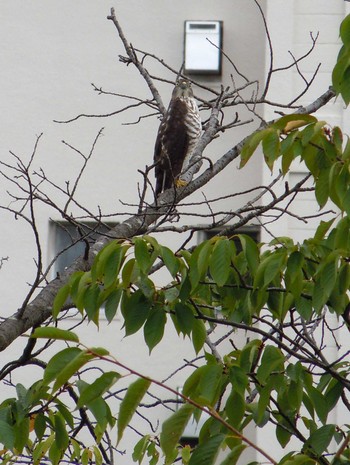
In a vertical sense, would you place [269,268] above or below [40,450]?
above

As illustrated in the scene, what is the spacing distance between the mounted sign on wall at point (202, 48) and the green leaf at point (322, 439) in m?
6.38

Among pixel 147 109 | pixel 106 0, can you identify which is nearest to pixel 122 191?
pixel 147 109

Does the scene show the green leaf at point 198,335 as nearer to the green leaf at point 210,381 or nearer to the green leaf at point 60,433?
the green leaf at point 210,381

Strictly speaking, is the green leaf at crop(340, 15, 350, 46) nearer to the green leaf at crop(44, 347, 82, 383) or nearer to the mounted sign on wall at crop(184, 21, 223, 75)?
the green leaf at crop(44, 347, 82, 383)

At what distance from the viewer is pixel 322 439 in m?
3.01

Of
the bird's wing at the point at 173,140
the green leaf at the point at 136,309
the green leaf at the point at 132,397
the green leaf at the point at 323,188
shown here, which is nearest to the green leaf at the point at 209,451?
the green leaf at the point at 132,397

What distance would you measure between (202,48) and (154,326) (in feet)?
20.7

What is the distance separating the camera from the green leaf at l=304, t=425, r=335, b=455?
9.81ft

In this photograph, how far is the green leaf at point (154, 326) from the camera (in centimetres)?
306

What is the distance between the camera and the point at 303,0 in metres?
8.58

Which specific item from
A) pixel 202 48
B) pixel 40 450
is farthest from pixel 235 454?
pixel 202 48

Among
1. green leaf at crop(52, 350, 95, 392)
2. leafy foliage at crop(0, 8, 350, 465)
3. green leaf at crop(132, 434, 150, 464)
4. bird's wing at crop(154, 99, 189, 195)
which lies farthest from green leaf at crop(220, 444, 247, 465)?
bird's wing at crop(154, 99, 189, 195)

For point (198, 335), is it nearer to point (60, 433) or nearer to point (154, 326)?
point (154, 326)

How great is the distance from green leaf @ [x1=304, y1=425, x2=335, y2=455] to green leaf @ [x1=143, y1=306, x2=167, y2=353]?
0.46 meters
